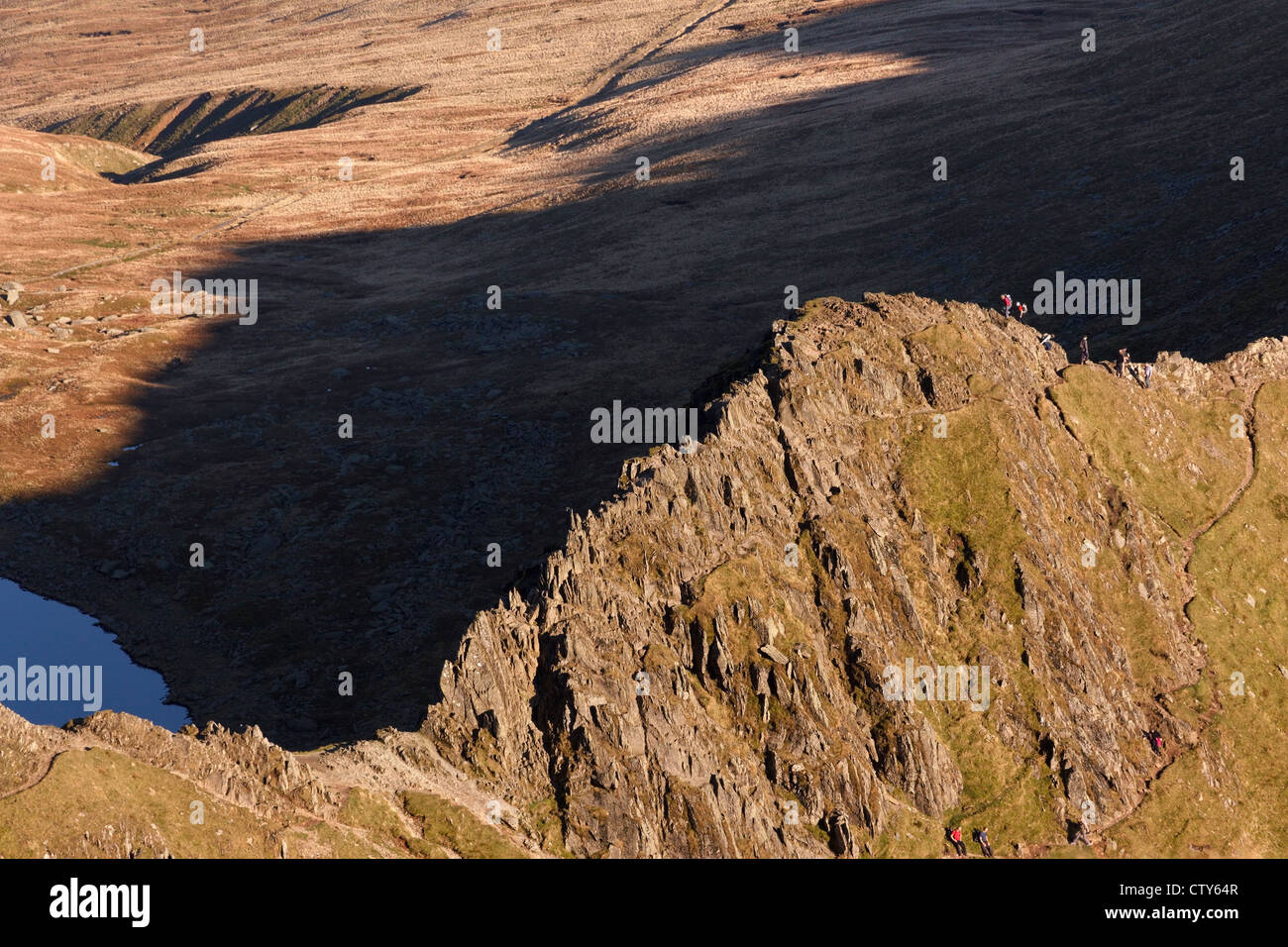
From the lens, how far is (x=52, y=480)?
99.2 metres

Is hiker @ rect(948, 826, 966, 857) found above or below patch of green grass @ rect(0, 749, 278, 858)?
below

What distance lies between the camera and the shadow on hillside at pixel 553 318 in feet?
269

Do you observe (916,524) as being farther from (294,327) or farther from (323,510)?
(294,327)

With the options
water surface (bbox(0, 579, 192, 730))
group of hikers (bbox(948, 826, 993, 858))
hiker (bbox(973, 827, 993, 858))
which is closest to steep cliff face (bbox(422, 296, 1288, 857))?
group of hikers (bbox(948, 826, 993, 858))

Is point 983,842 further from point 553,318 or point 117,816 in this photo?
point 553,318

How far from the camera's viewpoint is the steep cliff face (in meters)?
45.9

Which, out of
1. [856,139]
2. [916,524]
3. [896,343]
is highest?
[856,139]

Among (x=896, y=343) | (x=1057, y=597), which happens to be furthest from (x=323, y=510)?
(x=1057, y=597)

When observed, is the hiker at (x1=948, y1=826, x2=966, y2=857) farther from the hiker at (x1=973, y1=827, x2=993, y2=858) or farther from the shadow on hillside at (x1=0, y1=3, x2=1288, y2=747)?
the shadow on hillside at (x1=0, y1=3, x2=1288, y2=747)

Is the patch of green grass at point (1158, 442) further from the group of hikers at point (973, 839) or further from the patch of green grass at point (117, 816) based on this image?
the patch of green grass at point (117, 816)

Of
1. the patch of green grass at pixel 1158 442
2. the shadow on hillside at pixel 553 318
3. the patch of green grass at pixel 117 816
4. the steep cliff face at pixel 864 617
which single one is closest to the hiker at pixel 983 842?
the steep cliff face at pixel 864 617

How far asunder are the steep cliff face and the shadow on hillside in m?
6.48

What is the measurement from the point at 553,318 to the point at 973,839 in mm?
99285
